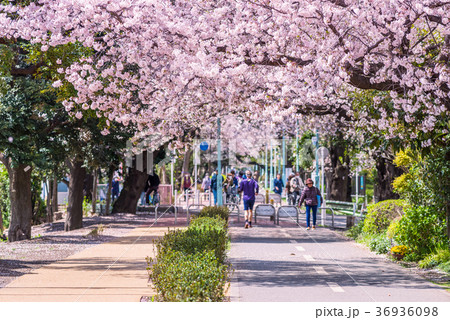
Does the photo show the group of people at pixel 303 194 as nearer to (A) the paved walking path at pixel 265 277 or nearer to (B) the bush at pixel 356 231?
(B) the bush at pixel 356 231

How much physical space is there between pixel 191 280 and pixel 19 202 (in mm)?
13351

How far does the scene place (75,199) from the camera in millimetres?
23703

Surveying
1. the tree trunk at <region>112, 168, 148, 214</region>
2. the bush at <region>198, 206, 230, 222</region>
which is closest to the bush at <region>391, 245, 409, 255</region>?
the bush at <region>198, 206, 230, 222</region>

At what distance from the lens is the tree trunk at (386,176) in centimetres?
2175

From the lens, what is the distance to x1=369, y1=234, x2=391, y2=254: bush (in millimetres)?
15586

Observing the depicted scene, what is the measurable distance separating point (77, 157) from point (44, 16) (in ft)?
32.4

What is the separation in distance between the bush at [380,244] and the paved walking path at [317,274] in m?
0.26

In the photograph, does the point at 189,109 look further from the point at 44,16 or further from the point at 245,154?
the point at 245,154

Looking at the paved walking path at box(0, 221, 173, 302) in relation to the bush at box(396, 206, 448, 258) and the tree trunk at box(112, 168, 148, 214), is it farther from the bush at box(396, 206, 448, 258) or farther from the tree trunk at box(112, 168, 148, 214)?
the tree trunk at box(112, 168, 148, 214)

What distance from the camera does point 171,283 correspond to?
748 centimetres

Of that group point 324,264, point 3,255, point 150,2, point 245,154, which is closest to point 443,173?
point 324,264

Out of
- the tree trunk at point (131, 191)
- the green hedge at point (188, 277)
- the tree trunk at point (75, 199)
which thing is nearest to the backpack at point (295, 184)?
the tree trunk at point (131, 191)

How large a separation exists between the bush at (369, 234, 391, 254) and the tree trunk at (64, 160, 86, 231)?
10.9m

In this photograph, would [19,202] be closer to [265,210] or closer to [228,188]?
[265,210]
